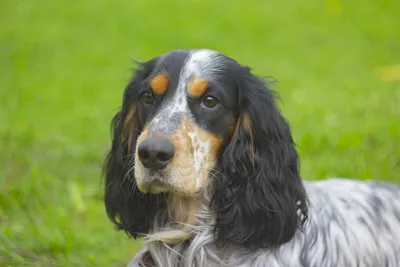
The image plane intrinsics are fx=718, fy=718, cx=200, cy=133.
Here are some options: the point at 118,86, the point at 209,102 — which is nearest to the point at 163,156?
the point at 209,102

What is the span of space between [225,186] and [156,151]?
1.87ft

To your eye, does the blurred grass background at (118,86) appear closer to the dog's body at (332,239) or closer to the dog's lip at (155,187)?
the dog's lip at (155,187)

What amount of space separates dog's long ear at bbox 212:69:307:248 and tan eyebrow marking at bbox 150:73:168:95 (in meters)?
0.41

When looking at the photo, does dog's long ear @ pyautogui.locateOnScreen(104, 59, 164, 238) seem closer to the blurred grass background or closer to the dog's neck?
the dog's neck

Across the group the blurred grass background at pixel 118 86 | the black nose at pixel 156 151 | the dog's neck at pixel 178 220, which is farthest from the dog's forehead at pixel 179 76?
the blurred grass background at pixel 118 86

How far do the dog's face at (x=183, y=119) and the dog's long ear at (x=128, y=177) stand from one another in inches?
4.8

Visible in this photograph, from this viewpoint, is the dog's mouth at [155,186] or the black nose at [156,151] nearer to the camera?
the black nose at [156,151]

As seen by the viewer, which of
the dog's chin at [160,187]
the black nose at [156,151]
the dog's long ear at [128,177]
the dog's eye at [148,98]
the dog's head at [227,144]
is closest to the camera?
the black nose at [156,151]

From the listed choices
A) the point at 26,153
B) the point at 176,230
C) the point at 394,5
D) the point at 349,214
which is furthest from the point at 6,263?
the point at 394,5

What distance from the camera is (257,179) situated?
12.8ft

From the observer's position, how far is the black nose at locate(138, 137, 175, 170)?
3.52 meters

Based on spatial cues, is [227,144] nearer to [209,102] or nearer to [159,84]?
[209,102]

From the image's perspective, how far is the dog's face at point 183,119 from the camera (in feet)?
11.8

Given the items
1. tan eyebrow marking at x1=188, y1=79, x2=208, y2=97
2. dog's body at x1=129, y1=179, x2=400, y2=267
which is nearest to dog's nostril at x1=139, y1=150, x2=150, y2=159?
tan eyebrow marking at x1=188, y1=79, x2=208, y2=97
